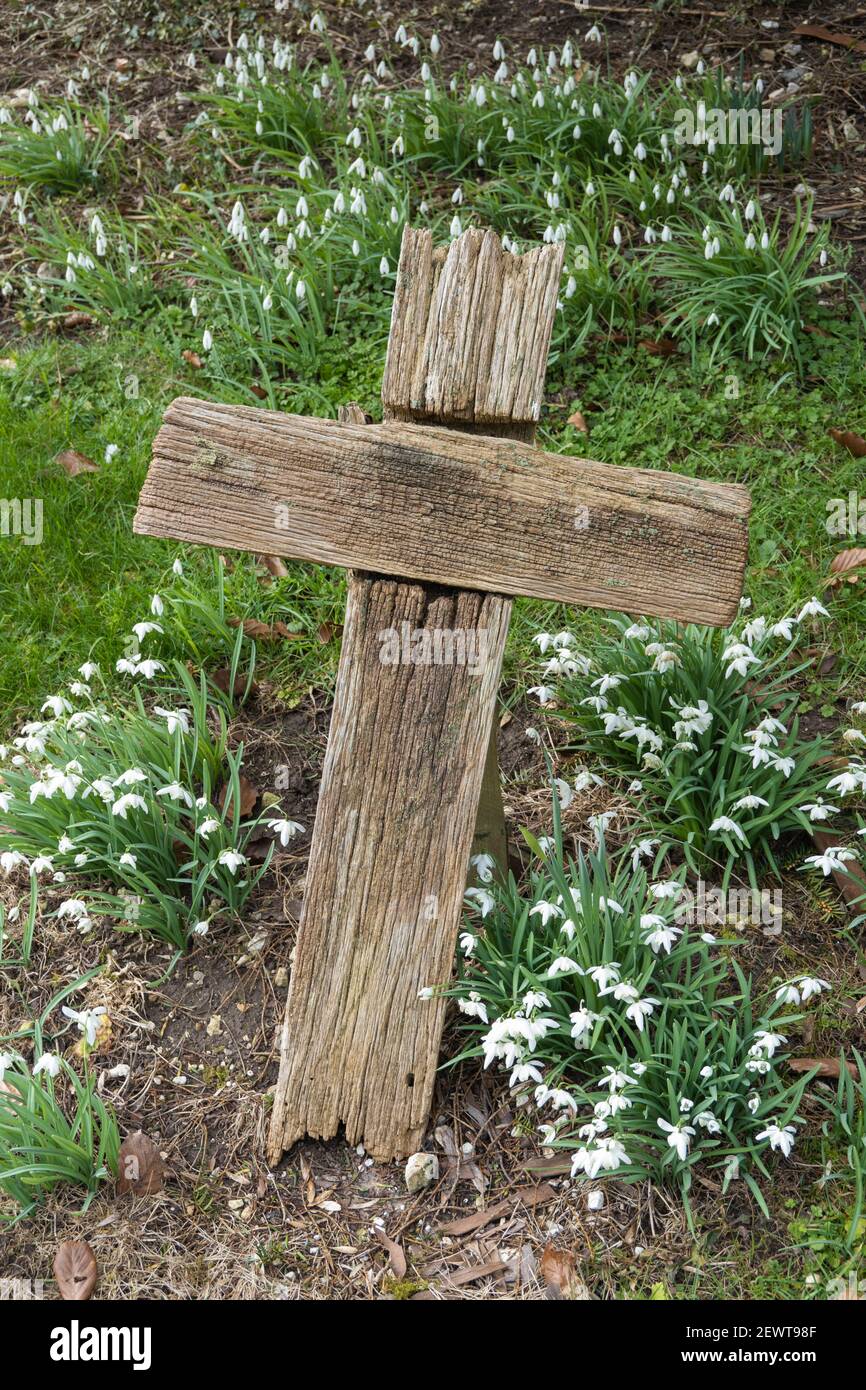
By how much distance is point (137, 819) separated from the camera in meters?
3.18

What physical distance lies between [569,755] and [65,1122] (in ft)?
5.67

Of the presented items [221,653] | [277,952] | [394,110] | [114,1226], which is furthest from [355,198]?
[114,1226]

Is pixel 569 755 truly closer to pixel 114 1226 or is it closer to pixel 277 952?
pixel 277 952

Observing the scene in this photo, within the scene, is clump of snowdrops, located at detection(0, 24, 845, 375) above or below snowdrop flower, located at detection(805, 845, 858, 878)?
above

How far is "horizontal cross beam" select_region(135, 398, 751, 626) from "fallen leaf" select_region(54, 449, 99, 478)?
2.14 meters

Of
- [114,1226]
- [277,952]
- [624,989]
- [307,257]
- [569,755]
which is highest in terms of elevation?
[307,257]

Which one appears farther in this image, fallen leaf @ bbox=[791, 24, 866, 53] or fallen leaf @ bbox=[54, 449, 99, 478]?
fallen leaf @ bbox=[791, 24, 866, 53]

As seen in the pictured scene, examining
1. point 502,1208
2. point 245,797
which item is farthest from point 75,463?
point 502,1208

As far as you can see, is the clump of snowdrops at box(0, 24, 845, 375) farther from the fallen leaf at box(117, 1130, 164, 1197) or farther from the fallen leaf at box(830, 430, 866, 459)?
the fallen leaf at box(117, 1130, 164, 1197)

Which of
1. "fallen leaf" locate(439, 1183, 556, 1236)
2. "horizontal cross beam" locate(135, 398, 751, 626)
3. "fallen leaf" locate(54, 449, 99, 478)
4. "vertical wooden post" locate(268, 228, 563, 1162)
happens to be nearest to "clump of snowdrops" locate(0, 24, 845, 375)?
"fallen leaf" locate(54, 449, 99, 478)

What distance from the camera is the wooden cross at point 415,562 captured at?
8.53 feet

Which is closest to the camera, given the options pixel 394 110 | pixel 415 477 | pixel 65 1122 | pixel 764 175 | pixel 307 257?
pixel 415 477

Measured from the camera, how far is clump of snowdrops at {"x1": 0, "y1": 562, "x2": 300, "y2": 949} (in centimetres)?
320

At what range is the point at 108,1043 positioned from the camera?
3.15m
